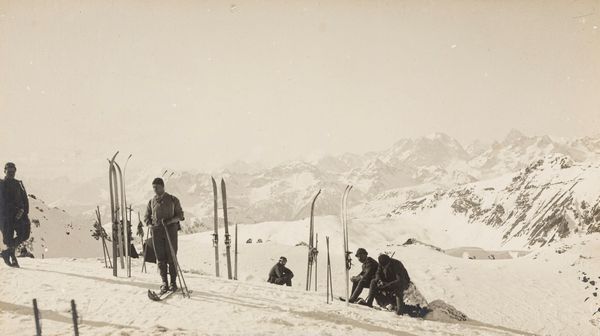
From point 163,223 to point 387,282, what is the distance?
4.92m

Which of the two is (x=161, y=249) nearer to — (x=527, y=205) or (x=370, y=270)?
(x=370, y=270)

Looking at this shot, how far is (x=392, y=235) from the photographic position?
285 ft

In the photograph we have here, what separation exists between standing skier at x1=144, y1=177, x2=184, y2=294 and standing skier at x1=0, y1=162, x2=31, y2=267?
372cm

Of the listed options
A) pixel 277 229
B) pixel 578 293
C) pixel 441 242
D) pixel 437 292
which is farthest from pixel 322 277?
pixel 441 242

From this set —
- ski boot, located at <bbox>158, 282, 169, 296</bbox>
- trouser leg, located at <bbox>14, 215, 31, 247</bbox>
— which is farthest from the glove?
ski boot, located at <bbox>158, 282, 169, 296</bbox>

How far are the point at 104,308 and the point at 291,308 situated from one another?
3.03 metres

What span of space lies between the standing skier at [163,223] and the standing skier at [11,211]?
372cm

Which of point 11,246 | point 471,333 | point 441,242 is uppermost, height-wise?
point 11,246

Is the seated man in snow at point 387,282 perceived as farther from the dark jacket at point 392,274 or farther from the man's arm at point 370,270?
the man's arm at point 370,270

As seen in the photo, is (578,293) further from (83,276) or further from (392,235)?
(392,235)

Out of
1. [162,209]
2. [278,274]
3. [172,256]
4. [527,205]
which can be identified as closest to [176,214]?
[162,209]

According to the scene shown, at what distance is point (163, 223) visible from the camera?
27.4ft

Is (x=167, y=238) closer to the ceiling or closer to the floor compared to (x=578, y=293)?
closer to the ceiling

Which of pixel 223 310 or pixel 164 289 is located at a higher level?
pixel 164 289
